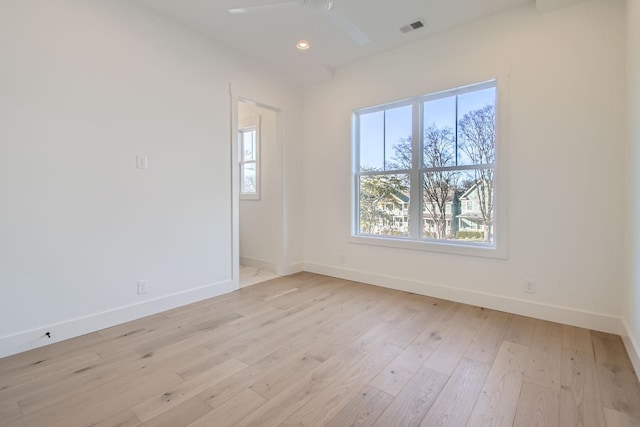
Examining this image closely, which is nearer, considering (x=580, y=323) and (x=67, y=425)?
(x=67, y=425)

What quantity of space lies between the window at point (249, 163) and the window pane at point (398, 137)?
2.02 metres

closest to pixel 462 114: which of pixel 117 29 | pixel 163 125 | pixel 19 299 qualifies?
pixel 163 125

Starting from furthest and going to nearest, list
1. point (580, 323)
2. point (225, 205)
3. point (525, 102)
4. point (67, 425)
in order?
1. point (225, 205)
2. point (525, 102)
3. point (580, 323)
4. point (67, 425)

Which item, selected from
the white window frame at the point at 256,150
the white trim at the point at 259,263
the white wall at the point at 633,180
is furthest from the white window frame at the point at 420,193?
the white window frame at the point at 256,150

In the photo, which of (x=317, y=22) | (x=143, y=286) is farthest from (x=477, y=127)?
(x=143, y=286)

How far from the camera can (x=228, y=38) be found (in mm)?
3346

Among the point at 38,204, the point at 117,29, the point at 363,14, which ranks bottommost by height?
the point at 38,204

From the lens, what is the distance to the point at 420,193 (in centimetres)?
359

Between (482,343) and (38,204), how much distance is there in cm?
351

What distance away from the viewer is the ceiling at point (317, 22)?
278 cm

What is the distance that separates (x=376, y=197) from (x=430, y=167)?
0.80 meters

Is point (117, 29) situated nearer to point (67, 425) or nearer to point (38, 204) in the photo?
point (38, 204)

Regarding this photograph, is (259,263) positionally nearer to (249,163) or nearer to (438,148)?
(249,163)

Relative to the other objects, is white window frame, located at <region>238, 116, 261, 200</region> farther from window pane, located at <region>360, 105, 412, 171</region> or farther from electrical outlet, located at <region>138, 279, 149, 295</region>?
electrical outlet, located at <region>138, 279, 149, 295</region>
